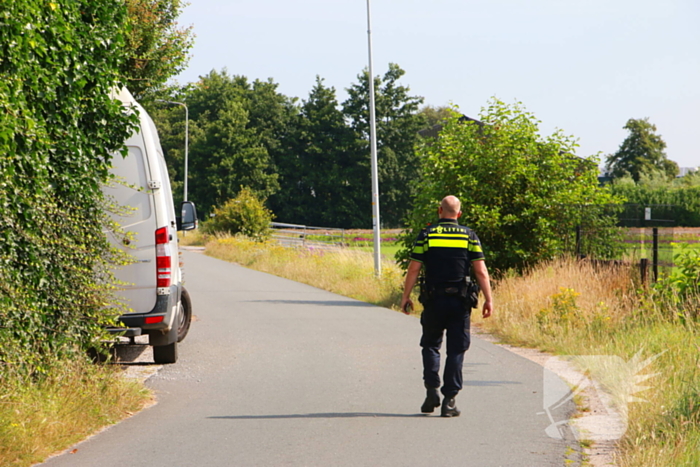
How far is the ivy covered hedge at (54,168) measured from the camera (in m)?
5.99

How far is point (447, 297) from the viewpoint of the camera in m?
6.94

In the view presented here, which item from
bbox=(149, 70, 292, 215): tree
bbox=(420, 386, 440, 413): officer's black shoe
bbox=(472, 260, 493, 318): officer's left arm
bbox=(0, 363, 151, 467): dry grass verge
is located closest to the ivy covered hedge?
bbox=(0, 363, 151, 467): dry grass verge

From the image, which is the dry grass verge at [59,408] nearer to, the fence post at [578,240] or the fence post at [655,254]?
the fence post at [655,254]

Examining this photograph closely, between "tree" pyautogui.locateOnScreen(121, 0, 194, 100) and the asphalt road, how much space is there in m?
6.07

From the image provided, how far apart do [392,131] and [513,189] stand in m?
64.1

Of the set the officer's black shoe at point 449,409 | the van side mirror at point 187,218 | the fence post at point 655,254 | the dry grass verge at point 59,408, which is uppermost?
the van side mirror at point 187,218

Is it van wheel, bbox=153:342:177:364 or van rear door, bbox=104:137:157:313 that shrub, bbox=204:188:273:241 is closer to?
van wheel, bbox=153:342:177:364

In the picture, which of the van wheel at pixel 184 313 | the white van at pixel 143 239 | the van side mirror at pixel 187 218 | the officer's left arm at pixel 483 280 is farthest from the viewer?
the van wheel at pixel 184 313

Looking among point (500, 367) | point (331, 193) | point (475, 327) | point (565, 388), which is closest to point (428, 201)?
point (475, 327)

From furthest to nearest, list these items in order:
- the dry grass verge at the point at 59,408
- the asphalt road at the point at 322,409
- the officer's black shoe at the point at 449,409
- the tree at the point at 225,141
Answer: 1. the tree at the point at 225,141
2. the officer's black shoe at the point at 449,409
3. the asphalt road at the point at 322,409
4. the dry grass verge at the point at 59,408

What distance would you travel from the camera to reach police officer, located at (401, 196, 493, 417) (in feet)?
22.7

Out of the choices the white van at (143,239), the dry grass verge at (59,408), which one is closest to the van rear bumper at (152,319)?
the white van at (143,239)

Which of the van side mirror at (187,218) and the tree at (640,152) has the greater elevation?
the tree at (640,152)

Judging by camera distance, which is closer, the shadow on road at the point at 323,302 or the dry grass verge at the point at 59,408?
the dry grass verge at the point at 59,408
